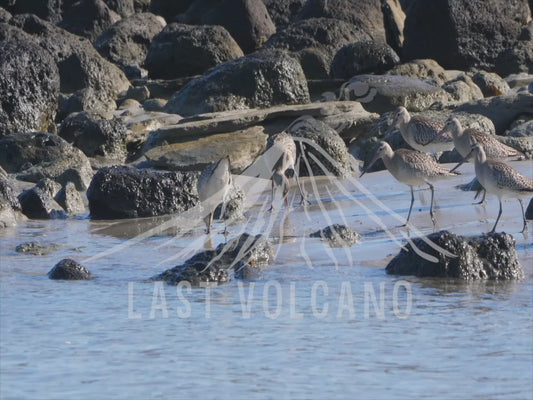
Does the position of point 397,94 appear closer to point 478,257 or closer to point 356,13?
point 356,13

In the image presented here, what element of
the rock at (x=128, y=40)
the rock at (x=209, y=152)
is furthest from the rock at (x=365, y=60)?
the rock at (x=128, y=40)

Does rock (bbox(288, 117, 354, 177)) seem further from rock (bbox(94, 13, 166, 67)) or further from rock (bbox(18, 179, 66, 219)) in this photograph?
rock (bbox(94, 13, 166, 67))

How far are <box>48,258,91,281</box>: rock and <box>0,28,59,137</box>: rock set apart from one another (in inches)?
392

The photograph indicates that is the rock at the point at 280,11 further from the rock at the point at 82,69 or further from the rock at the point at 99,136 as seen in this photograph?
the rock at the point at 99,136

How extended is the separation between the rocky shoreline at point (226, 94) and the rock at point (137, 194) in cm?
2

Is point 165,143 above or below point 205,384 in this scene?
above

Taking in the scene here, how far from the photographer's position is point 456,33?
2442cm

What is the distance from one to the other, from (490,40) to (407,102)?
8301 mm

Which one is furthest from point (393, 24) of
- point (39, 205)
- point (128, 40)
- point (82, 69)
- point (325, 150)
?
point (39, 205)

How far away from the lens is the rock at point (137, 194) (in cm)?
1170

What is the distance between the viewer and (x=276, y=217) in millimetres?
10953

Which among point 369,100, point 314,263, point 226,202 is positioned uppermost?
point 369,100

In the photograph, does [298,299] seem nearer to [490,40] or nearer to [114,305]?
[114,305]

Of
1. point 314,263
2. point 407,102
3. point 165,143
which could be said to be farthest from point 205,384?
point 407,102
